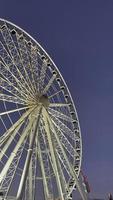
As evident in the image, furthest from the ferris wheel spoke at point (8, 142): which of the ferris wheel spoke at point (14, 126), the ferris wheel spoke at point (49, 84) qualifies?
the ferris wheel spoke at point (49, 84)

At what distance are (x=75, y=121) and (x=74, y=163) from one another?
18.5ft

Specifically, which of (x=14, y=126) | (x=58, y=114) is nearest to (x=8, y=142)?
(x=14, y=126)

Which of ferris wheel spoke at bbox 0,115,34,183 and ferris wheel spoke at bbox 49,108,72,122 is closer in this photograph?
ferris wheel spoke at bbox 0,115,34,183

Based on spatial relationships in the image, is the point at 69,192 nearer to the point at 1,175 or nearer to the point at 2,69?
the point at 1,175

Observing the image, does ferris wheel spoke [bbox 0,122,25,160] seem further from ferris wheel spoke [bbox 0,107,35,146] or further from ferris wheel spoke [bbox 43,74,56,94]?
ferris wheel spoke [bbox 43,74,56,94]

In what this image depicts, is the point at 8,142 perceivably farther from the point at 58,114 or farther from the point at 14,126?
the point at 58,114

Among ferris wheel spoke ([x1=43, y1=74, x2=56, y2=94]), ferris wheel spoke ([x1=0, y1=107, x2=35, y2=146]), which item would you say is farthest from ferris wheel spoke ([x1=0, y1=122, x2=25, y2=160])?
ferris wheel spoke ([x1=43, y1=74, x2=56, y2=94])

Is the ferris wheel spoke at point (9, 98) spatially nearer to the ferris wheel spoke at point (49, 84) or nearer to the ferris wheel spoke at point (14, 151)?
the ferris wheel spoke at point (14, 151)

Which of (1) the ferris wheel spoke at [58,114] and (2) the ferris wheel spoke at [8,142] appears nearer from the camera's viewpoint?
(2) the ferris wheel spoke at [8,142]

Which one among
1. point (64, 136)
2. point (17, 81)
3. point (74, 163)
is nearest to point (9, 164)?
point (17, 81)

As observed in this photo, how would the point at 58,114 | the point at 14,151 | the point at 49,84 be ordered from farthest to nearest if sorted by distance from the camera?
the point at 58,114 < the point at 49,84 < the point at 14,151

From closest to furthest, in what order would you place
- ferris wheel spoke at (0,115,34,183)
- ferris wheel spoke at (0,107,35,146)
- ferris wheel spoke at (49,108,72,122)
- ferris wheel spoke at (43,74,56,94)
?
ferris wheel spoke at (0,115,34,183), ferris wheel spoke at (0,107,35,146), ferris wheel spoke at (43,74,56,94), ferris wheel spoke at (49,108,72,122)

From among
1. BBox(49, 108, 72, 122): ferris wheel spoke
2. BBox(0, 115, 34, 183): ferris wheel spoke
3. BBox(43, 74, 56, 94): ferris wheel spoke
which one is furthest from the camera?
BBox(49, 108, 72, 122): ferris wheel spoke

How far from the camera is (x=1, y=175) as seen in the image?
3722 centimetres
